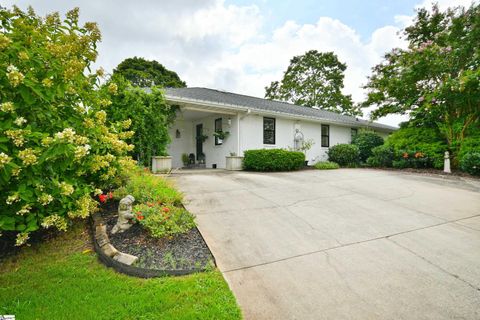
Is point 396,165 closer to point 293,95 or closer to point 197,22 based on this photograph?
point 197,22

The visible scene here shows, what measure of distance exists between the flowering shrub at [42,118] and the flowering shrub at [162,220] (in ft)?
2.25

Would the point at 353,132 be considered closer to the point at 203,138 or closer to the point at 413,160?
the point at 413,160

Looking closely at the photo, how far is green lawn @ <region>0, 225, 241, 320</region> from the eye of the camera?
1.68 metres

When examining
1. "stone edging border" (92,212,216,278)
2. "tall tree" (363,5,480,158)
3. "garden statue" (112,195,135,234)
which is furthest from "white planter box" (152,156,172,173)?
"tall tree" (363,5,480,158)

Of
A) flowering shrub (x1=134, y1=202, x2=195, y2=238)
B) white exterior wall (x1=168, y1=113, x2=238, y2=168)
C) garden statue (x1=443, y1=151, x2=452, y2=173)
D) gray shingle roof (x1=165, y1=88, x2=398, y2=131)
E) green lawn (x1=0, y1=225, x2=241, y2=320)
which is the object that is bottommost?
green lawn (x1=0, y1=225, x2=241, y2=320)

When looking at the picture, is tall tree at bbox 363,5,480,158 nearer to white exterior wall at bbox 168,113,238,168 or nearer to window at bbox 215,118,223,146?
white exterior wall at bbox 168,113,238,168

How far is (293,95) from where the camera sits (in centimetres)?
2561

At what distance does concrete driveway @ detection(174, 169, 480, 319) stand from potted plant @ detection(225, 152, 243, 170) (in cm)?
443

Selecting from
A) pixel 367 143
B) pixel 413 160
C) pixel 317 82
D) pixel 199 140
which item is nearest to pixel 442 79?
pixel 413 160

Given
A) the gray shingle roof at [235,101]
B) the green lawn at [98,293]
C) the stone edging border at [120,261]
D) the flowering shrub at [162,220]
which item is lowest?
the green lawn at [98,293]

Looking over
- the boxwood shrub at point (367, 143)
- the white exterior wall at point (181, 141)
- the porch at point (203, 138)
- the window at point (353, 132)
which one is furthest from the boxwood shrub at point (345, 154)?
the white exterior wall at point (181, 141)

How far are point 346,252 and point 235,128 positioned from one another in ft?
25.2

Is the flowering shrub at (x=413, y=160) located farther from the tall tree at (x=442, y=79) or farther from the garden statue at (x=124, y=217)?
the garden statue at (x=124, y=217)

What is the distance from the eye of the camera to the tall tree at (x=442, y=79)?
8.30 meters
